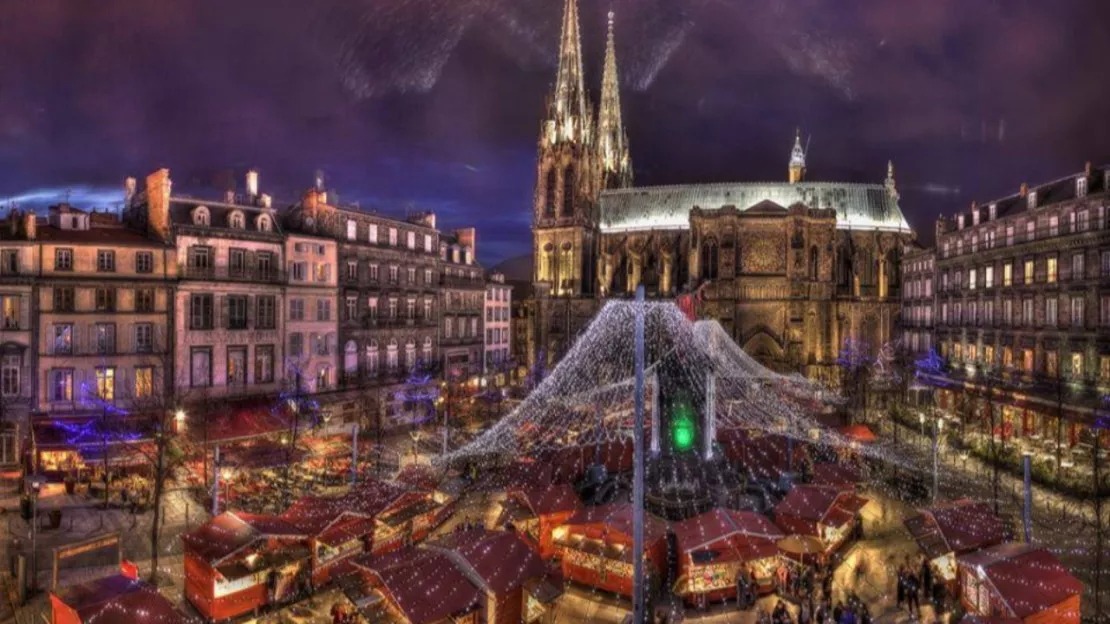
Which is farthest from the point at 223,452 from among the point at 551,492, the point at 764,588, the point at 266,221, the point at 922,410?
the point at 922,410

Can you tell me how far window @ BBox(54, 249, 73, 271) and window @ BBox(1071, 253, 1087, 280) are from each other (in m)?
49.8

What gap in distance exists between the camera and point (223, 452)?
1229 inches

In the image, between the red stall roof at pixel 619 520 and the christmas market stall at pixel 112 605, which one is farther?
the red stall roof at pixel 619 520

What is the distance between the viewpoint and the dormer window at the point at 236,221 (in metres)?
37.2

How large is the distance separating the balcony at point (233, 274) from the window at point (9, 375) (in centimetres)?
781

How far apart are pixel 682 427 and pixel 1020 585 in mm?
16708

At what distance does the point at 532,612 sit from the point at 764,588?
7.32 m

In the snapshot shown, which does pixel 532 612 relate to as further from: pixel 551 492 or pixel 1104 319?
pixel 1104 319

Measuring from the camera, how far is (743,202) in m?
82.6

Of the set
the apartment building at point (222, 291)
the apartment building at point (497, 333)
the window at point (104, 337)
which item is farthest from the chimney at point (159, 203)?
the apartment building at point (497, 333)

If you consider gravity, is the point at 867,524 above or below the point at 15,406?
below

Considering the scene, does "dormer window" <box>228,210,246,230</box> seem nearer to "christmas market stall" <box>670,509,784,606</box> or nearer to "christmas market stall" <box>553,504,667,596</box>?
"christmas market stall" <box>553,504,667,596</box>

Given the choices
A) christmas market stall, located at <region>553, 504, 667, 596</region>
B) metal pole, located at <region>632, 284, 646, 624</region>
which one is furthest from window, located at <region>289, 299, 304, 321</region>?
metal pole, located at <region>632, 284, 646, 624</region>

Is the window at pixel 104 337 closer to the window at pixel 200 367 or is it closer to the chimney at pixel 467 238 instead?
the window at pixel 200 367
